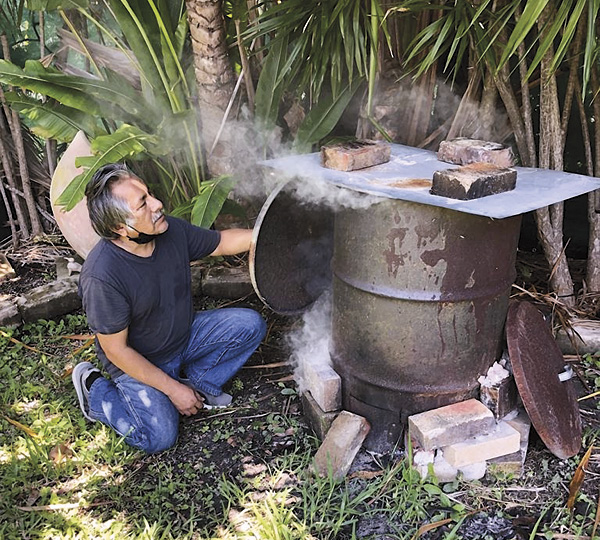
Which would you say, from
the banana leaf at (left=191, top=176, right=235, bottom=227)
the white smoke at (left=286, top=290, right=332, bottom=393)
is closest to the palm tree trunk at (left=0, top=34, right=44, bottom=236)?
the banana leaf at (left=191, top=176, right=235, bottom=227)

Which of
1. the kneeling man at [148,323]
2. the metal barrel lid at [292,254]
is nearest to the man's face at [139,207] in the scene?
the kneeling man at [148,323]

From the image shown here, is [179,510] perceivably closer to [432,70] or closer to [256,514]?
[256,514]

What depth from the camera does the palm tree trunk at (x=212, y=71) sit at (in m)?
3.38

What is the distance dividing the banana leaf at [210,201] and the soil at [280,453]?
0.83 metres

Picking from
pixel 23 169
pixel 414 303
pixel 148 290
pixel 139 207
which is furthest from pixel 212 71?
pixel 414 303

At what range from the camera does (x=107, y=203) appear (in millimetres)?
2443

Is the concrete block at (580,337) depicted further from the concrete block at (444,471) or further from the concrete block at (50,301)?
the concrete block at (50,301)

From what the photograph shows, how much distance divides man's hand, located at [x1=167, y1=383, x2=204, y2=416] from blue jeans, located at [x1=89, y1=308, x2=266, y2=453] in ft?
0.11

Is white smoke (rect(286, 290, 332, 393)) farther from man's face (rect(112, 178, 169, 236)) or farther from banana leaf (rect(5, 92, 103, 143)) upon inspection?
banana leaf (rect(5, 92, 103, 143))

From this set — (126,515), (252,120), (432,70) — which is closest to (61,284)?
(252,120)

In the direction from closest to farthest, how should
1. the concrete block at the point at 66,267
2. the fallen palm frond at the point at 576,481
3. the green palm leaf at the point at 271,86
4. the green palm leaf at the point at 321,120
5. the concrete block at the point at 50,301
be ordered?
the fallen palm frond at the point at 576,481 → the green palm leaf at the point at 271,86 → the green palm leaf at the point at 321,120 → the concrete block at the point at 50,301 → the concrete block at the point at 66,267

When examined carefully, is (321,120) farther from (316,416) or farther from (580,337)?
(580,337)

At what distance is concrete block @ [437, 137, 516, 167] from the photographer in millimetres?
2352

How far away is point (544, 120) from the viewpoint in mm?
3033
